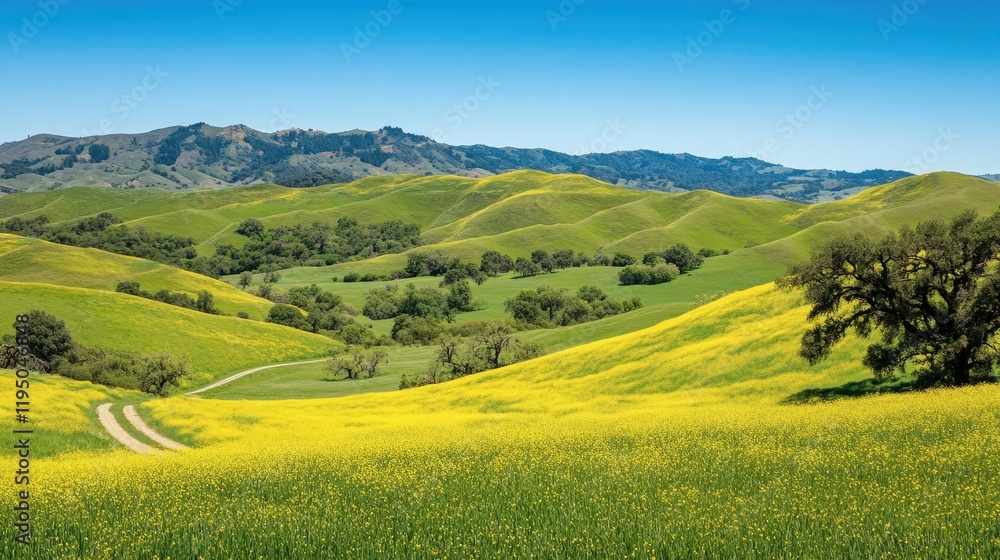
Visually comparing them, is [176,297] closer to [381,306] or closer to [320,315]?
[320,315]

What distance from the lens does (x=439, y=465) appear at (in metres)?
19.3

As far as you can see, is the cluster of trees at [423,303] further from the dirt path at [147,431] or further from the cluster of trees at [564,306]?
the dirt path at [147,431]

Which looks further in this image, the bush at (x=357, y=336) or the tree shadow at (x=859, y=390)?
the bush at (x=357, y=336)

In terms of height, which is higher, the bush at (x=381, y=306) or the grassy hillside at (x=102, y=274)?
the grassy hillside at (x=102, y=274)

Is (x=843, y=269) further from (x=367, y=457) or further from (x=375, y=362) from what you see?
(x=375, y=362)

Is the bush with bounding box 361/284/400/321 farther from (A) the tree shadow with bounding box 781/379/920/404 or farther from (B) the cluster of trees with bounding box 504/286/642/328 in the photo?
(A) the tree shadow with bounding box 781/379/920/404

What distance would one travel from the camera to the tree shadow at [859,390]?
3266cm

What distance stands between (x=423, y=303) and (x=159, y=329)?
2494 inches

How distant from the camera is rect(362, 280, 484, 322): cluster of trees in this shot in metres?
156

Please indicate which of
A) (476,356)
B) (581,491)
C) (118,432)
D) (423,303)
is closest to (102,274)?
(423,303)

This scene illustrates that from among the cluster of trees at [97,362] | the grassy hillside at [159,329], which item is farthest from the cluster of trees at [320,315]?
the cluster of trees at [97,362]

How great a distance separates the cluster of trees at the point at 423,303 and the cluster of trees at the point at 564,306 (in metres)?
17.2

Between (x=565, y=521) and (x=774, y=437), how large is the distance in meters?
11.2

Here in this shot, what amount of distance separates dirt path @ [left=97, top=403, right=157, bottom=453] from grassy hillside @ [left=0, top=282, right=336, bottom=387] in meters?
42.7
